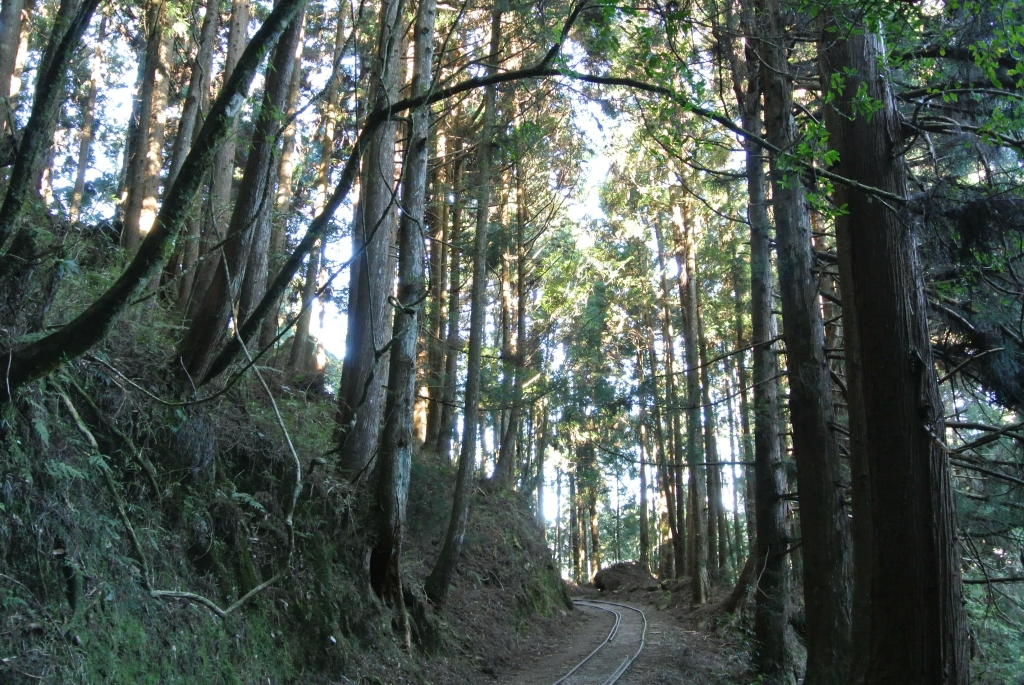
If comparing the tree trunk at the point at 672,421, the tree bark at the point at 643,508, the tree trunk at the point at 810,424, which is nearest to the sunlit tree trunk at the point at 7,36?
the tree trunk at the point at 810,424

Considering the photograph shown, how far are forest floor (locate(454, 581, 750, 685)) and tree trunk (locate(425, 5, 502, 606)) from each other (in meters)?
1.58

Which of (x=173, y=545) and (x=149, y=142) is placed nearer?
(x=173, y=545)

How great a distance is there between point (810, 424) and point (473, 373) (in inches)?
259

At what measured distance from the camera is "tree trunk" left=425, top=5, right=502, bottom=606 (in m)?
12.1

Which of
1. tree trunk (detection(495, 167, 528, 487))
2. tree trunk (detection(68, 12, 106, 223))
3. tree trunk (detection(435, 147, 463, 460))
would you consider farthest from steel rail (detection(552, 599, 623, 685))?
tree trunk (detection(68, 12, 106, 223))

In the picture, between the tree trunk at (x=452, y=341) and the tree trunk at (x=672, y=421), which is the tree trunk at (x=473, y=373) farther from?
the tree trunk at (x=672, y=421)

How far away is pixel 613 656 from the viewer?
12.8m

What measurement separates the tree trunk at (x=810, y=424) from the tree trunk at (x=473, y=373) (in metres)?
5.22

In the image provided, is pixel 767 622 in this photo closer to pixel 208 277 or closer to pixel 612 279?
pixel 208 277

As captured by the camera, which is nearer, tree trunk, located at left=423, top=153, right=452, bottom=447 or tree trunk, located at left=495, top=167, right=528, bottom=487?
tree trunk, located at left=423, top=153, right=452, bottom=447

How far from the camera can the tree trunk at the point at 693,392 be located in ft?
61.9

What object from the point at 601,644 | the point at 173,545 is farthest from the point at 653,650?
the point at 173,545

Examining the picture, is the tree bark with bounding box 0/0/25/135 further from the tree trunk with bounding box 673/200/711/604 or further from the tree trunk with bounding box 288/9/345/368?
the tree trunk with bounding box 673/200/711/604

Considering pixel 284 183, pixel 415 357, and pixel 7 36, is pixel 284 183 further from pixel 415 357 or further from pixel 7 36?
pixel 415 357
